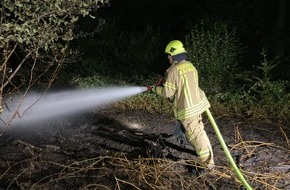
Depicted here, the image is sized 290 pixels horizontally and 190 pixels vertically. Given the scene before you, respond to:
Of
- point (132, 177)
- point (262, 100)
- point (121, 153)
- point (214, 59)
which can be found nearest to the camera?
point (132, 177)

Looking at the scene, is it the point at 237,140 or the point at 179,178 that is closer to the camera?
the point at 179,178

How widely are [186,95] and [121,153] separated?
124cm

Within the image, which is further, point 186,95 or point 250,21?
point 250,21

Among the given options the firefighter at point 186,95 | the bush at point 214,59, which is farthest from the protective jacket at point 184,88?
the bush at point 214,59

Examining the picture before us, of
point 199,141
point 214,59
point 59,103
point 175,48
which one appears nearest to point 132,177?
point 199,141

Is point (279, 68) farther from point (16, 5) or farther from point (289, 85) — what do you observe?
point (16, 5)

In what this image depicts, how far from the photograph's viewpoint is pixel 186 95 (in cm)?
474

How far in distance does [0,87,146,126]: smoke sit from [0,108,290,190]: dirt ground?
0.54m

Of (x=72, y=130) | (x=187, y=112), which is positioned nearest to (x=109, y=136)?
(x=72, y=130)

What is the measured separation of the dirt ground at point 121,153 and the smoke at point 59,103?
54cm

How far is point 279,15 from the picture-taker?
36.4 feet

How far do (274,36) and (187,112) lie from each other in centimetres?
708

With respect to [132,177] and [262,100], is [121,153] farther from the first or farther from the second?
[262,100]

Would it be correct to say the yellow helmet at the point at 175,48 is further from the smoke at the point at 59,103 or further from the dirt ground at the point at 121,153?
the smoke at the point at 59,103
